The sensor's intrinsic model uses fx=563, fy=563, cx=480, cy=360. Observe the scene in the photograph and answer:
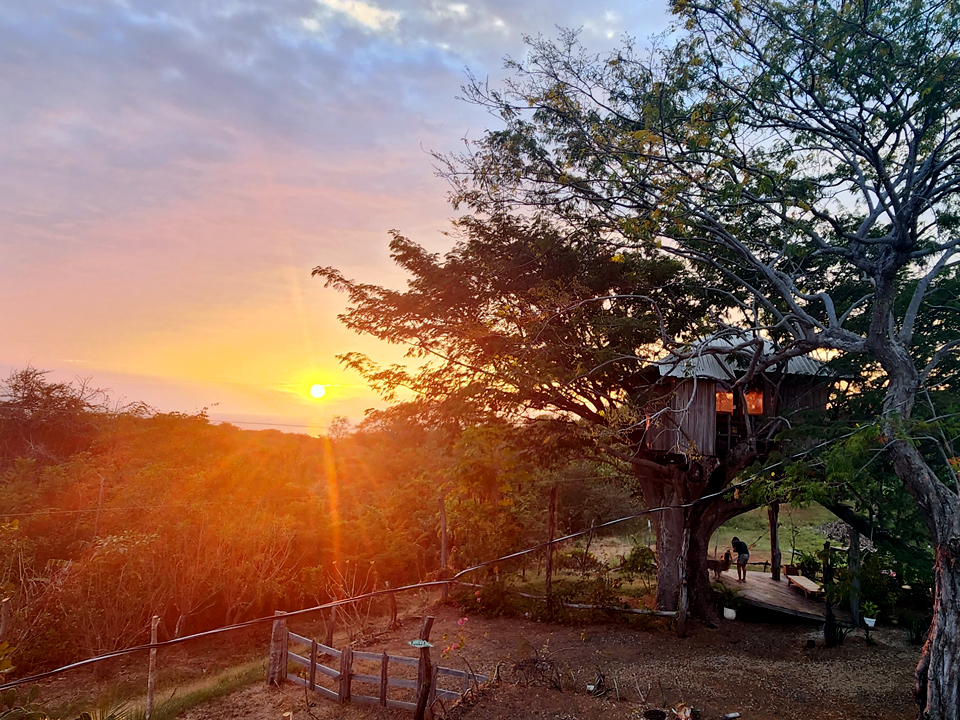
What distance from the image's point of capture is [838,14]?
8211 millimetres

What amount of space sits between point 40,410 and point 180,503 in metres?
10.7

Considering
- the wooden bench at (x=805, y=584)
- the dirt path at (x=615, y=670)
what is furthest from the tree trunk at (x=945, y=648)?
the wooden bench at (x=805, y=584)

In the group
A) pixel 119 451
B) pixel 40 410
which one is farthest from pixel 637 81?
pixel 40 410

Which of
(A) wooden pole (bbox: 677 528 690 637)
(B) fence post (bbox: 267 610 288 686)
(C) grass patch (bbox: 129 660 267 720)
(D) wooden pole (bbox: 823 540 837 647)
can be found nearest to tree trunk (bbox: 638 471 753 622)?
(A) wooden pole (bbox: 677 528 690 637)

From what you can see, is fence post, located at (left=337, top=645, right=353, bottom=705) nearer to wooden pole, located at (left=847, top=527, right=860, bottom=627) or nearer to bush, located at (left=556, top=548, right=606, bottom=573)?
bush, located at (left=556, top=548, right=606, bottom=573)

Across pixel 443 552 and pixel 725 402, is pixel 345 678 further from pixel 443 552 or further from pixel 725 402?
pixel 725 402

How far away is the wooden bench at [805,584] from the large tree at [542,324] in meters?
3.10

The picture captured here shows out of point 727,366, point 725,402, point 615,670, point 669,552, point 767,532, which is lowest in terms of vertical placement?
point 615,670

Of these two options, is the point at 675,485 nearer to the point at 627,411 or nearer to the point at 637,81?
the point at 627,411

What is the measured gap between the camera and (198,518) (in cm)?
1401

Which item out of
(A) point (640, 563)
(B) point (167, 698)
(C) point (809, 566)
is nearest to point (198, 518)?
(B) point (167, 698)

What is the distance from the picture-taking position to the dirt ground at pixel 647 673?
25.9ft

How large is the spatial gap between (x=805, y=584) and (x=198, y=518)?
15.9 metres

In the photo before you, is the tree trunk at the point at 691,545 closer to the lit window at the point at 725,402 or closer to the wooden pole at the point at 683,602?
the wooden pole at the point at 683,602
